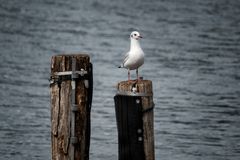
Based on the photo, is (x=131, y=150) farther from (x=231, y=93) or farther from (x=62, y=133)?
(x=231, y=93)

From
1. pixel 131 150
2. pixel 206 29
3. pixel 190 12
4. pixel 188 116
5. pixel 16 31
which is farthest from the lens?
pixel 190 12

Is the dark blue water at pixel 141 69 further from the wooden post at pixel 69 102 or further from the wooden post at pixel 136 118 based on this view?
the wooden post at pixel 136 118

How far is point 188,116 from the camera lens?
23.8 m

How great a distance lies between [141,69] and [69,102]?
1973 centimetres

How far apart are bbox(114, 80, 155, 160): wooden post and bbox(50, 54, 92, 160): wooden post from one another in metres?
0.66

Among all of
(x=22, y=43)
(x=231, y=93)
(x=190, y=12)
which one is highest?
(x=190, y=12)

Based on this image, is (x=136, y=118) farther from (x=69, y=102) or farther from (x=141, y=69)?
(x=141, y=69)

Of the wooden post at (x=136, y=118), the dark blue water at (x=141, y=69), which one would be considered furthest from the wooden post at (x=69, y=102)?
the dark blue water at (x=141, y=69)

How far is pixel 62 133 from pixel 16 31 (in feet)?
101

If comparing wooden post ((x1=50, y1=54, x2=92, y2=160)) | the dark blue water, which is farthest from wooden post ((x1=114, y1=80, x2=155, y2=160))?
the dark blue water

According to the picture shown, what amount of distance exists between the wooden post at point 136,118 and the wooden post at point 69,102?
665 mm

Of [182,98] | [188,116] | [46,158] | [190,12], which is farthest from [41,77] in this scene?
[190,12]

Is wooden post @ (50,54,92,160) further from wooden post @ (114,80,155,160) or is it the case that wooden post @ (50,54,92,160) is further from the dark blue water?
the dark blue water

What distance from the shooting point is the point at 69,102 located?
1225 cm
